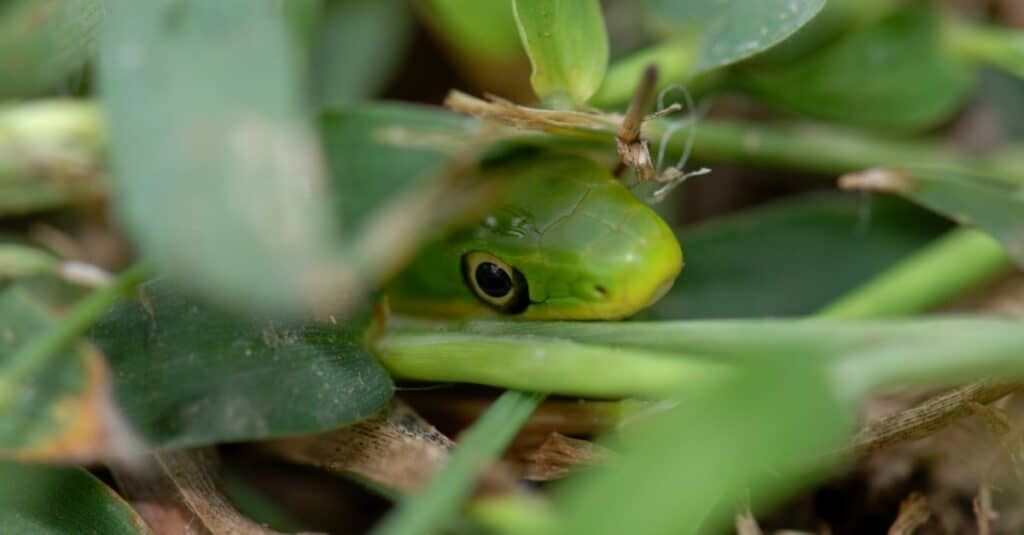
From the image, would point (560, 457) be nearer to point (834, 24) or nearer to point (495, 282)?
point (495, 282)

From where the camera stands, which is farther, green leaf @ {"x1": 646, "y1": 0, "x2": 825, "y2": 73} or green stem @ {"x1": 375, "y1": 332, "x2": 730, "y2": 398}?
green leaf @ {"x1": 646, "y1": 0, "x2": 825, "y2": 73}

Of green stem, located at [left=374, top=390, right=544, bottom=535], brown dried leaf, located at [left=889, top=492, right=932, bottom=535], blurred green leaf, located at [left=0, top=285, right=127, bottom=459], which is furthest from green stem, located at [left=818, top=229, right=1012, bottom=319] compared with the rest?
blurred green leaf, located at [left=0, top=285, right=127, bottom=459]

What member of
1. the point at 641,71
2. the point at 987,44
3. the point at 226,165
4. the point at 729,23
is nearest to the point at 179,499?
the point at 226,165

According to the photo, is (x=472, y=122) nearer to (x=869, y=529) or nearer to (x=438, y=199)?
(x=438, y=199)

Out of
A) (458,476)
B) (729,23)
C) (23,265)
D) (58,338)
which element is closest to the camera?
(458,476)

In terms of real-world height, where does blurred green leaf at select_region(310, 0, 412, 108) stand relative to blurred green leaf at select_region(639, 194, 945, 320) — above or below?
above

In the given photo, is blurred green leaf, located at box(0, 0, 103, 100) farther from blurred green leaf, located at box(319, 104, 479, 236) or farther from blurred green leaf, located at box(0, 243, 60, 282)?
blurred green leaf, located at box(319, 104, 479, 236)
